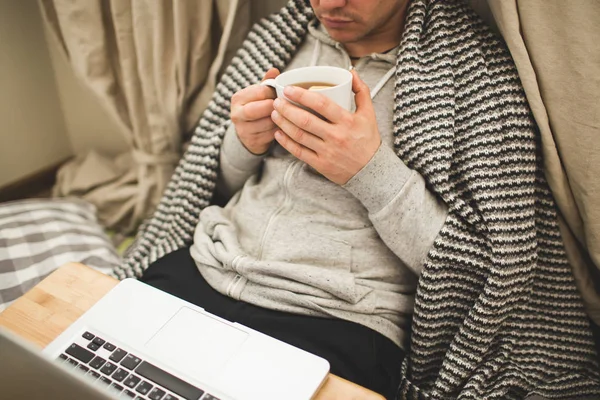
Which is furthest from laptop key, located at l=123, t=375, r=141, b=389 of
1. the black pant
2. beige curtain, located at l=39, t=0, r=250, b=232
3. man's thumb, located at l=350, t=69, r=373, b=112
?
beige curtain, located at l=39, t=0, r=250, b=232

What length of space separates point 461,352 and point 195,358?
487 millimetres

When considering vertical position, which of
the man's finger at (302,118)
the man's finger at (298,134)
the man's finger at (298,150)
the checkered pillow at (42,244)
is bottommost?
the checkered pillow at (42,244)

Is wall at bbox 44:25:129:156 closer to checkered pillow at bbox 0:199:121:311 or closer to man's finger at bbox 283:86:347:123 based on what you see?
checkered pillow at bbox 0:199:121:311

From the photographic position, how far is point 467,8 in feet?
3.07

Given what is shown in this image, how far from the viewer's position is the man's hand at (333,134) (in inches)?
28.1

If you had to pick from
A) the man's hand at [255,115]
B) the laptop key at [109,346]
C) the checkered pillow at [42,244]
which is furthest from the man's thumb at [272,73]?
the checkered pillow at [42,244]

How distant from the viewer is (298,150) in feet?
2.58

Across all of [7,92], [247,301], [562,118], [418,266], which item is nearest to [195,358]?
[247,301]

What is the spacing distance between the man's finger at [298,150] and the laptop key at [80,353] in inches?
16.9

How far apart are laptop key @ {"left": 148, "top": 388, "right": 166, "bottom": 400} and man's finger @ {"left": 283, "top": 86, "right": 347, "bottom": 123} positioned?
0.43m

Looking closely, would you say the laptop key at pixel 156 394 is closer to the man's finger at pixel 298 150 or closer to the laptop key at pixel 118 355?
the laptop key at pixel 118 355

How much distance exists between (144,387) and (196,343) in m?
0.09

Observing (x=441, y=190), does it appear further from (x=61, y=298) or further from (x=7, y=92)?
(x=7, y=92)

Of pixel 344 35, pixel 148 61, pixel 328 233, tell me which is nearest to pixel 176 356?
pixel 328 233
